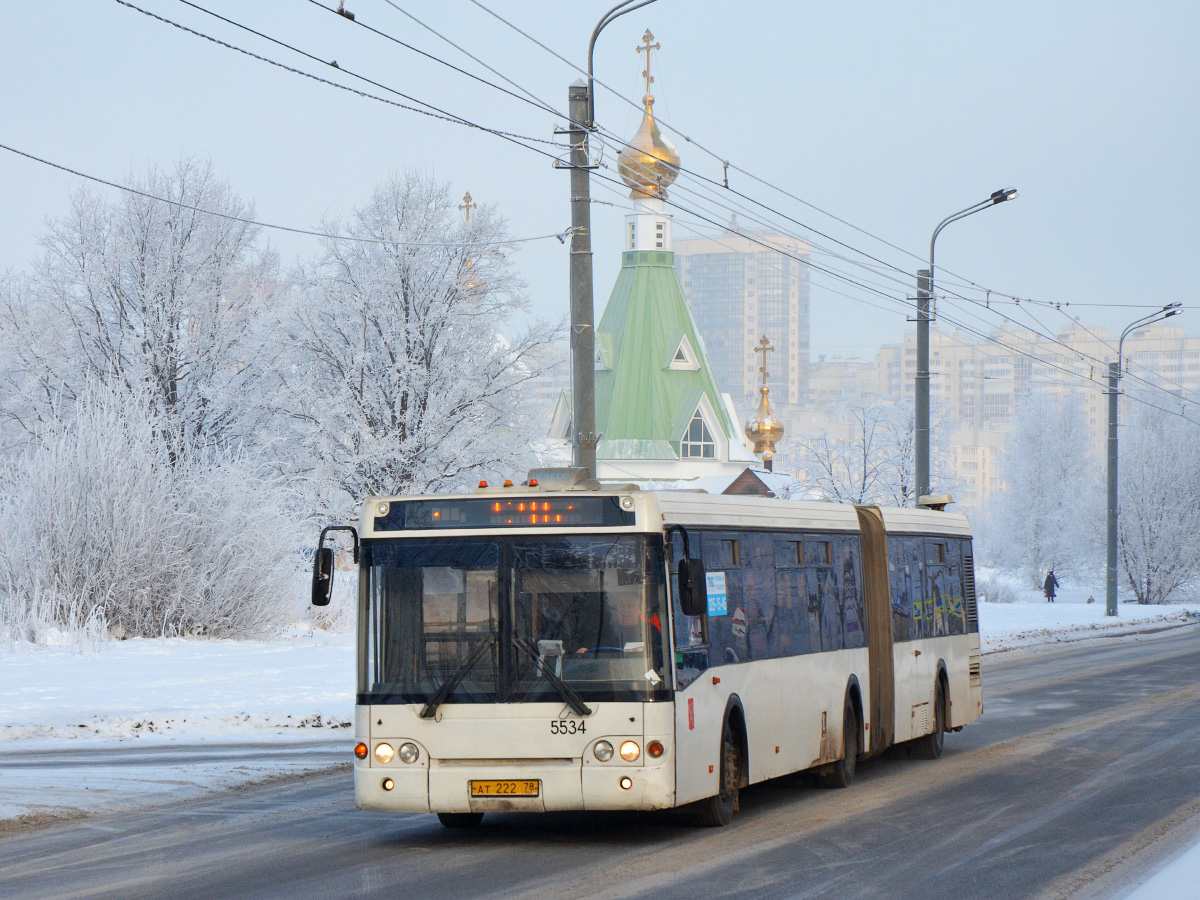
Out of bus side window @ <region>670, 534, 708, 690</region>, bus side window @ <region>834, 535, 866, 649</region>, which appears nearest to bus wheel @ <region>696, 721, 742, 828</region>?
bus side window @ <region>670, 534, 708, 690</region>

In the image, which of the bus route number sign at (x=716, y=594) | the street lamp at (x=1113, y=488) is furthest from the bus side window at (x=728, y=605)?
the street lamp at (x=1113, y=488)

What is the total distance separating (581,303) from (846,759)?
5.76 m

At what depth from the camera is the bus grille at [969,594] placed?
17922mm

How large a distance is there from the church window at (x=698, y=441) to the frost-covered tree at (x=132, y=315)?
37569mm

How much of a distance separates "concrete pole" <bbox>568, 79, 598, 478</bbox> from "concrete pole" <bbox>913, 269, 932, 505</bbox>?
12286mm

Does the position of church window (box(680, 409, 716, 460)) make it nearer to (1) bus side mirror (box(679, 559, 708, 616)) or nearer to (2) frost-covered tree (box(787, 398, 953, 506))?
(2) frost-covered tree (box(787, 398, 953, 506))

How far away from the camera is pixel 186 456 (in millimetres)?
34031

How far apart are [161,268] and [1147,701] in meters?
25.0

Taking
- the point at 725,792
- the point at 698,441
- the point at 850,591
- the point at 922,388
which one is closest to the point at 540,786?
the point at 725,792

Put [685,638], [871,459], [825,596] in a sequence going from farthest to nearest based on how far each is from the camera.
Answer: [871,459]
[825,596]
[685,638]

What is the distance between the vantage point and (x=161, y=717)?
59.8 feet

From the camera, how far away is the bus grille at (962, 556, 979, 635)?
1792 centimetres

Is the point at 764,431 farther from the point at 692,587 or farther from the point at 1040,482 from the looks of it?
the point at 692,587

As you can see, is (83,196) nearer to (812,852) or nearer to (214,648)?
(214,648)
